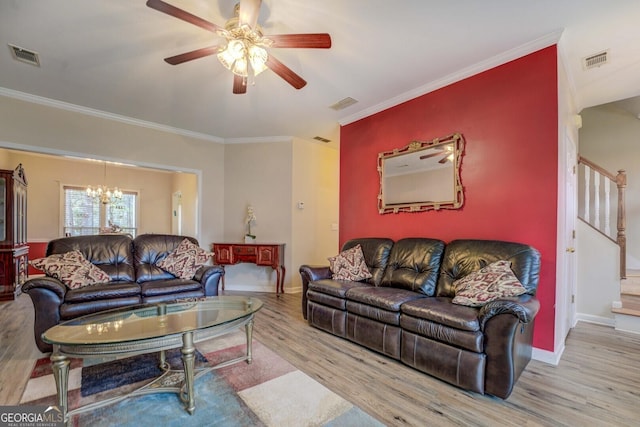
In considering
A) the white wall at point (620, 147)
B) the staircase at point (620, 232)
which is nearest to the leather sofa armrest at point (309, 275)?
the staircase at point (620, 232)

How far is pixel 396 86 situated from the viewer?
11.4 ft

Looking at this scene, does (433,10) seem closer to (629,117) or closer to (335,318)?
(335,318)

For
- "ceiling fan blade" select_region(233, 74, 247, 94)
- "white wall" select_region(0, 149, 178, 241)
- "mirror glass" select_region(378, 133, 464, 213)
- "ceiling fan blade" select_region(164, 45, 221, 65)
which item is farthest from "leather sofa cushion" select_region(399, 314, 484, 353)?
"white wall" select_region(0, 149, 178, 241)

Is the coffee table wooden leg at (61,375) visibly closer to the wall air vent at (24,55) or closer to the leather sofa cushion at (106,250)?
the leather sofa cushion at (106,250)

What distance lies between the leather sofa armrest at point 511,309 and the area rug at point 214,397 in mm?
991

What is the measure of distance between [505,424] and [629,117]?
5723mm

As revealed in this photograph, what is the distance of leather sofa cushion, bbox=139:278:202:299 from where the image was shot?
10.2 ft

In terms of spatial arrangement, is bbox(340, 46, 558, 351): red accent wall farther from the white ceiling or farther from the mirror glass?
the white ceiling

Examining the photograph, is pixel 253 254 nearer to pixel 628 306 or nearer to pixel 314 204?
pixel 314 204

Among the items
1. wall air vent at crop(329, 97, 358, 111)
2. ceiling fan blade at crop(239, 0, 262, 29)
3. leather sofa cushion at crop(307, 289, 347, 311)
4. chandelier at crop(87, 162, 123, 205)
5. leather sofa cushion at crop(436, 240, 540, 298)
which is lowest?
leather sofa cushion at crop(307, 289, 347, 311)

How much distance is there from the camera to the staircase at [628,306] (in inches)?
125

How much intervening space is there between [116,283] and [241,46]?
9.05 ft

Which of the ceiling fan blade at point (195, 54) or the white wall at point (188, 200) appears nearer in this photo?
the ceiling fan blade at point (195, 54)

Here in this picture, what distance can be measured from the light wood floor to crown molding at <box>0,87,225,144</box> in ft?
9.26
